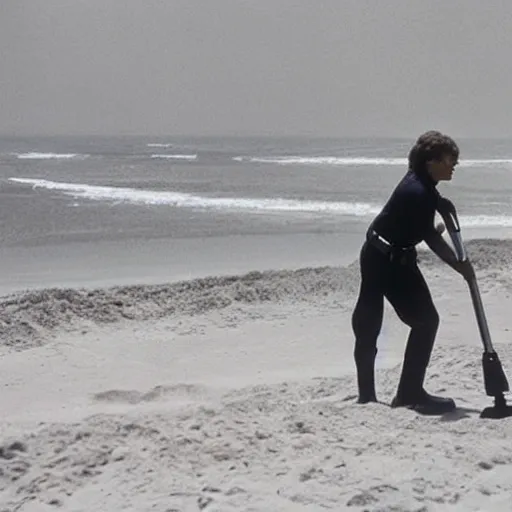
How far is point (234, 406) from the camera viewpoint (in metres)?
5.14

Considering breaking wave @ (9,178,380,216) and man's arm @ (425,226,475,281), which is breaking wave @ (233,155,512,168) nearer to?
breaking wave @ (9,178,380,216)

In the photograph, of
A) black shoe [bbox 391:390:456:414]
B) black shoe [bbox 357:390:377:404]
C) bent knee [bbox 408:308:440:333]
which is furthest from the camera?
black shoe [bbox 357:390:377:404]

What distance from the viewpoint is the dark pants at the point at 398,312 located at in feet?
16.5

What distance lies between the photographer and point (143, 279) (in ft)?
35.9

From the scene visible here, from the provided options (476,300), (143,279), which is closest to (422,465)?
(476,300)

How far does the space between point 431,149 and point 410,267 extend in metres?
0.67

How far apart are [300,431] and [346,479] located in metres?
0.67

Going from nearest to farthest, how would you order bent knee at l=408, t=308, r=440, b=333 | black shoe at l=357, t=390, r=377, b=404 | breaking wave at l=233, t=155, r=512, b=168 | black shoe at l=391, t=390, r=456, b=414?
black shoe at l=391, t=390, r=456, b=414
bent knee at l=408, t=308, r=440, b=333
black shoe at l=357, t=390, r=377, b=404
breaking wave at l=233, t=155, r=512, b=168

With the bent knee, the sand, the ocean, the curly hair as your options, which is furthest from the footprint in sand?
the ocean

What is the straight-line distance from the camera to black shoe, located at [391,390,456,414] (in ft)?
16.3

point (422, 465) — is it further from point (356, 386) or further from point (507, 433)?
point (356, 386)

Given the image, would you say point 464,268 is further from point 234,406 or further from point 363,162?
point 363,162

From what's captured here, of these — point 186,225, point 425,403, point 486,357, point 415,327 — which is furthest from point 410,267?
point 186,225

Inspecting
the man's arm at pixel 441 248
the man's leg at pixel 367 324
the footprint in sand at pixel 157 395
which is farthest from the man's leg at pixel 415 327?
the footprint in sand at pixel 157 395
